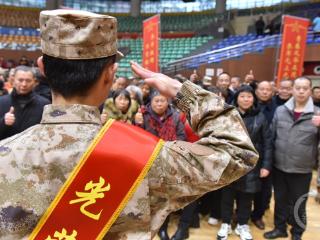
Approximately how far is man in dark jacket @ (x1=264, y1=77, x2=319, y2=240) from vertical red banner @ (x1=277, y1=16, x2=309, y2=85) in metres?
2.82

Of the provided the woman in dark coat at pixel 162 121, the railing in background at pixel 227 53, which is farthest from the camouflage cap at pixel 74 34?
the railing in background at pixel 227 53

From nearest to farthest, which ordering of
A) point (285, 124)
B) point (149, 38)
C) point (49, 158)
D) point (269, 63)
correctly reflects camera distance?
point (49, 158)
point (285, 124)
point (149, 38)
point (269, 63)

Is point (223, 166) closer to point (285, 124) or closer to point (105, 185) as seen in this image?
point (105, 185)

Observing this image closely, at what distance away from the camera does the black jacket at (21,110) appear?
7.93ft

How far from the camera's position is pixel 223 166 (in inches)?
27.5

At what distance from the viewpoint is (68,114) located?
2.32ft

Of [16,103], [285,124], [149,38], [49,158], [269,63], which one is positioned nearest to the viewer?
[49,158]

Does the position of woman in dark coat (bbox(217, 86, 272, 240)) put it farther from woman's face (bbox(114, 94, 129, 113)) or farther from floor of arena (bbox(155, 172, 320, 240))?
woman's face (bbox(114, 94, 129, 113))

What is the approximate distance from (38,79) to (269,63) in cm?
647

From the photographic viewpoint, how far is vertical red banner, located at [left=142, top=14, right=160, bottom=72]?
5430 millimetres

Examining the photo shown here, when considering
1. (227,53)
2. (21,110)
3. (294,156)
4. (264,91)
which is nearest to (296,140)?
(294,156)

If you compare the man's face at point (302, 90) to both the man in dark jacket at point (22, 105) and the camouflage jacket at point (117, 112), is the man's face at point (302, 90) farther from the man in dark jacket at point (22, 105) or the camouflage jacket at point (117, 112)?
the man in dark jacket at point (22, 105)

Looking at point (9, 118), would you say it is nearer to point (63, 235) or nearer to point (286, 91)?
point (63, 235)

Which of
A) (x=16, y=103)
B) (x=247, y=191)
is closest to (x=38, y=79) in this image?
(x=16, y=103)
